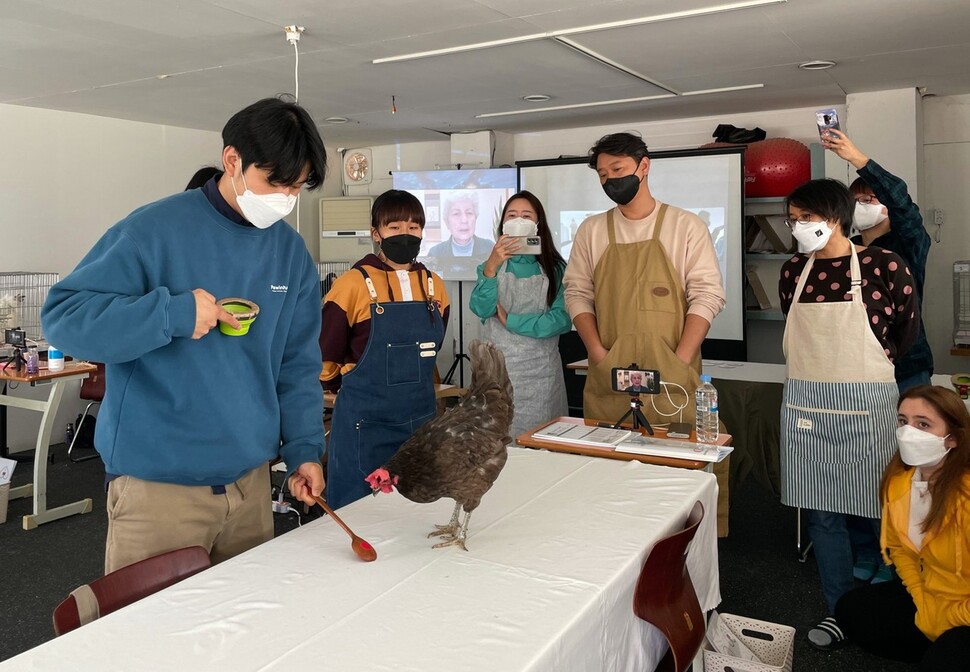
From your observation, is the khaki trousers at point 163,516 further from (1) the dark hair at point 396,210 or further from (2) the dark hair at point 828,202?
(2) the dark hair at point 828,202

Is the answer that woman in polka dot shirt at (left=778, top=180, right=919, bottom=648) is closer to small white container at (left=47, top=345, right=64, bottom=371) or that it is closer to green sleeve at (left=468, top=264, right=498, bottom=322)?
green sleeve at (left=468, top=264, right=498, bottom=322)

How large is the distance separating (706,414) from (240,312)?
161cm

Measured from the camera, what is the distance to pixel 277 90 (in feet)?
16.6

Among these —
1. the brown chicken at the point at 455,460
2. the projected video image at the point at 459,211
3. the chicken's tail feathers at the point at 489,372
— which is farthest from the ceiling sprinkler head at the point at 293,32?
the projected video image at the point at 459,211

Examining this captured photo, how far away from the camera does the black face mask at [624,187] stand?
8.81 feet

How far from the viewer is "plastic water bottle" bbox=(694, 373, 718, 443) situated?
2.47 metres

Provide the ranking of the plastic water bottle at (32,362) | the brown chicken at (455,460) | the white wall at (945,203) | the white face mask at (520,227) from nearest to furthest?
the brown chicken at (455,460), the white face mask at (520,227), the plastic water bottle at (32,362), the white wall at (945,203)

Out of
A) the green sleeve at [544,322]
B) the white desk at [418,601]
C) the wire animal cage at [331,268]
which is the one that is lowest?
the white desk at [418,601]

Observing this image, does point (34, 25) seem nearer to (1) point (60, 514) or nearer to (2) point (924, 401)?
(1) point (60, 514)

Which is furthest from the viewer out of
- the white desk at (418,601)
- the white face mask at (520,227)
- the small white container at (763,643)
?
the white face mask at (520,227)

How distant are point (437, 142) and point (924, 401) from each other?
20.4 ft

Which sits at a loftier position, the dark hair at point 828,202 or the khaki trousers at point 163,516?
the dark hair at point 828,202

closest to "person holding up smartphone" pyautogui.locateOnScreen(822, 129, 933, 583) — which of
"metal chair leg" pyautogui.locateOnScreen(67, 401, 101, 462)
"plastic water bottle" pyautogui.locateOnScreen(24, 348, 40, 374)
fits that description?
"plastic water bottle" pyautogui.locateOnScreen(24, 348, 40, 374)

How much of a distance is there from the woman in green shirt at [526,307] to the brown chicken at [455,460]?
1.49 m
